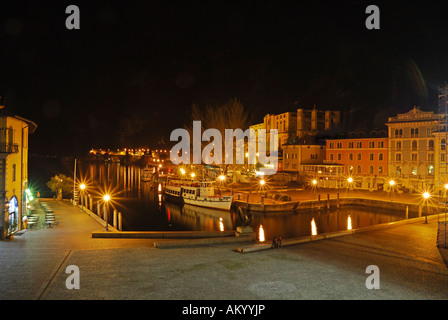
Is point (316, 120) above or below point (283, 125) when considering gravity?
above

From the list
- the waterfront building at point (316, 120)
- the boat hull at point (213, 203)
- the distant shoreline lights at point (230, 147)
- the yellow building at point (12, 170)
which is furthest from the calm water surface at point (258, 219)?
the waterfront building at point (316, 120)

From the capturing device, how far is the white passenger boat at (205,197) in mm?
40237

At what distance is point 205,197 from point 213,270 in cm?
3067

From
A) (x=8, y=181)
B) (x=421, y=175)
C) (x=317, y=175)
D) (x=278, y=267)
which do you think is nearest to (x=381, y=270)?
(x=278, y=267)

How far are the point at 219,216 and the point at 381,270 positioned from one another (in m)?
27.2

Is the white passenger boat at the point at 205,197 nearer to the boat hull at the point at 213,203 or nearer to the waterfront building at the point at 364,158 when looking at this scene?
the boat hull at the point at 213,203

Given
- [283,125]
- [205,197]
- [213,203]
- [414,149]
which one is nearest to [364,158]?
[414,149]

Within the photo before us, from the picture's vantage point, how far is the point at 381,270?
480 inches

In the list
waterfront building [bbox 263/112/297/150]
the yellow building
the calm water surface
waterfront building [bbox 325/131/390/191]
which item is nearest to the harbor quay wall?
the calm water surface

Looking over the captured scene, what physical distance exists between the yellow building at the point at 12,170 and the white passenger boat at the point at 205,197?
23543 mm

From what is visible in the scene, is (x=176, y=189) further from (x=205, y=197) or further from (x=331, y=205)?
(x=331, y=205)

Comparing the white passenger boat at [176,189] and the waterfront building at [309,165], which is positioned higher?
the waterfront building at [309,165]

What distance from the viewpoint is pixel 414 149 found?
45688 mm
